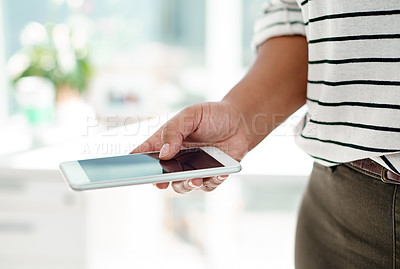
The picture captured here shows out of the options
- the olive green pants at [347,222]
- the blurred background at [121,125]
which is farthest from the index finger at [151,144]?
the blurred background at [121,125]

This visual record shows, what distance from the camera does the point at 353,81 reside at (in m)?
0.50

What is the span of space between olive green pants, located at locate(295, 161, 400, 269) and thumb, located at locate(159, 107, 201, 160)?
0.18m

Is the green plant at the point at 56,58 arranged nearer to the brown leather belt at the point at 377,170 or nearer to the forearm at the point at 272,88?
the forearm at the point at 272,88

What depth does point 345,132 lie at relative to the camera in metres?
0.52

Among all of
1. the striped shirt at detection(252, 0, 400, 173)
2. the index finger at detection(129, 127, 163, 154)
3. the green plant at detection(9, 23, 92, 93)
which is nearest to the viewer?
the striped shirt at detection(252, 0, 400, 173)

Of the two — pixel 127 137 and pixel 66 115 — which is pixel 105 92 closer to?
pixel 66 115

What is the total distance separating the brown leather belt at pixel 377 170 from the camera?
0.47 m

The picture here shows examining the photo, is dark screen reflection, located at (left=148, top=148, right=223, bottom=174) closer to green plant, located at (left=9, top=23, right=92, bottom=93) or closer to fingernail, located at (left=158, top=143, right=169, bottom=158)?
fingernail, located at (left=158, top=143, right=169, bottom=158)

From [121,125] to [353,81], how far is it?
1.48 meters

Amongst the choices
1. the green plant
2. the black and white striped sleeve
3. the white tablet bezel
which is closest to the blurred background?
the green plant

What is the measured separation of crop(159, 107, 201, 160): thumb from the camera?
1.83ft

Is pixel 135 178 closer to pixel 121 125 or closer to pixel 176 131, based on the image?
pixel 176 131

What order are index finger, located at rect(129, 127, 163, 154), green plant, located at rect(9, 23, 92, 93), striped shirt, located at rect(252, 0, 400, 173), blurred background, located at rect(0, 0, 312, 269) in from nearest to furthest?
striped shirt, located at rect(252, 0, 400, 173), index finger, located at rect(129, 127, 163, 154), blurred background, located at rect(0, 0, 312, 269), green plant, located at rect(9, 23, 92, 93)

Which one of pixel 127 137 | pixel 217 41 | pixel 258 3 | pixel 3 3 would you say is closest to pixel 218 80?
pixel 217 41
